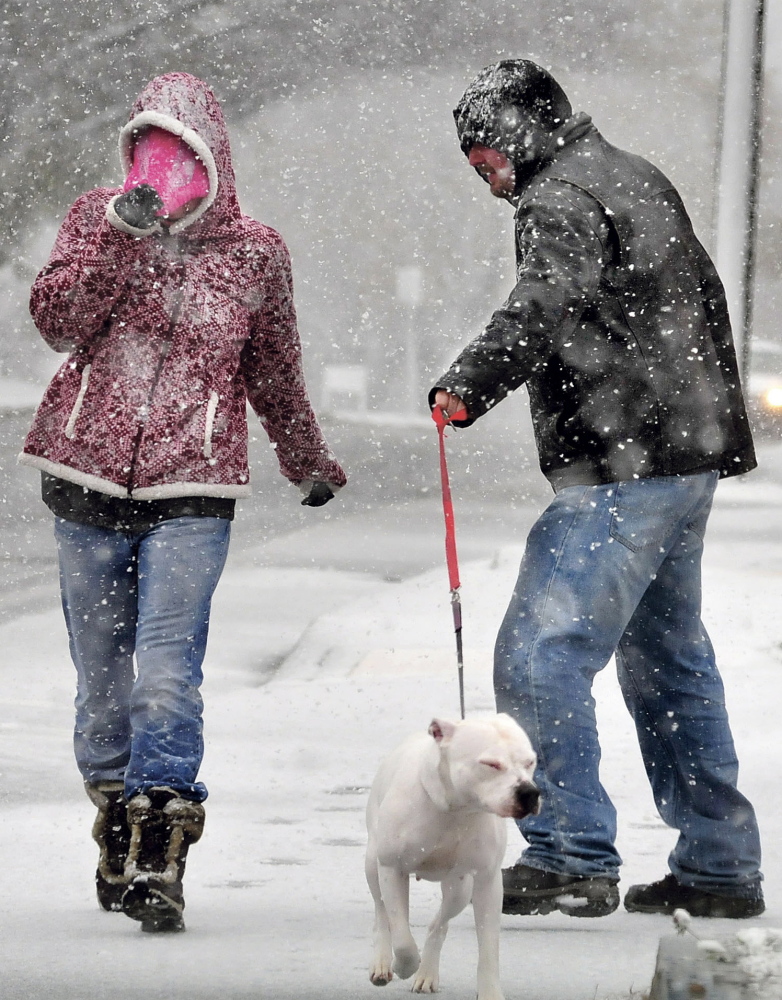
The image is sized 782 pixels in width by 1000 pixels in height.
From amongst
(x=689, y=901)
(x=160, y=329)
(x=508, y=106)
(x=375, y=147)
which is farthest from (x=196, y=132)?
(x=375, y=147)

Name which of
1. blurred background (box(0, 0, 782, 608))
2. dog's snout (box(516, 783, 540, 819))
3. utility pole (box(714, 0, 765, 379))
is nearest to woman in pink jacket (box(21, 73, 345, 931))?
dog's snout (box(516, 783, 540, 819))

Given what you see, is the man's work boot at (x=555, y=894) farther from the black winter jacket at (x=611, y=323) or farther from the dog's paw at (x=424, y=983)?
the black winter jacket at (x=611, y=323)

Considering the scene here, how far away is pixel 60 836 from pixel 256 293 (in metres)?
1.64

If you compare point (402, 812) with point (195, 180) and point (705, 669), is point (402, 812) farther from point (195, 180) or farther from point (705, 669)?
point (195, 180)

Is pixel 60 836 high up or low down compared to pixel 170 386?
down

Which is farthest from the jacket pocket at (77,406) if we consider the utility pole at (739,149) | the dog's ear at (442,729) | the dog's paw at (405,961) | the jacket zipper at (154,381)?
the utility pole at (739,149)

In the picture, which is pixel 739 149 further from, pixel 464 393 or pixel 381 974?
pixel 381 974

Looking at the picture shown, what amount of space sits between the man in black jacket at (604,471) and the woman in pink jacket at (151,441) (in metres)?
0.58

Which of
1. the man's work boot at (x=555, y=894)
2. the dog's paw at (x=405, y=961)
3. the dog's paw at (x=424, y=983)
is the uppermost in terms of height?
the dog's paw at (x=405, y=961)

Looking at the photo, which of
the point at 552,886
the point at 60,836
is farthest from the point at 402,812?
the point at 60,836

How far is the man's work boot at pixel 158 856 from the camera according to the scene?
2953 millimetres

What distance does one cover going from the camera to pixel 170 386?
10.3ft

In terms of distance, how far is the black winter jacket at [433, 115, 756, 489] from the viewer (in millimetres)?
2961

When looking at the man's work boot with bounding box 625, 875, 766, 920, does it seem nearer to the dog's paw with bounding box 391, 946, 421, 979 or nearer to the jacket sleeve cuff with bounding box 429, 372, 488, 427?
the dog's paw with bounding box 391, 946, 421, 979
